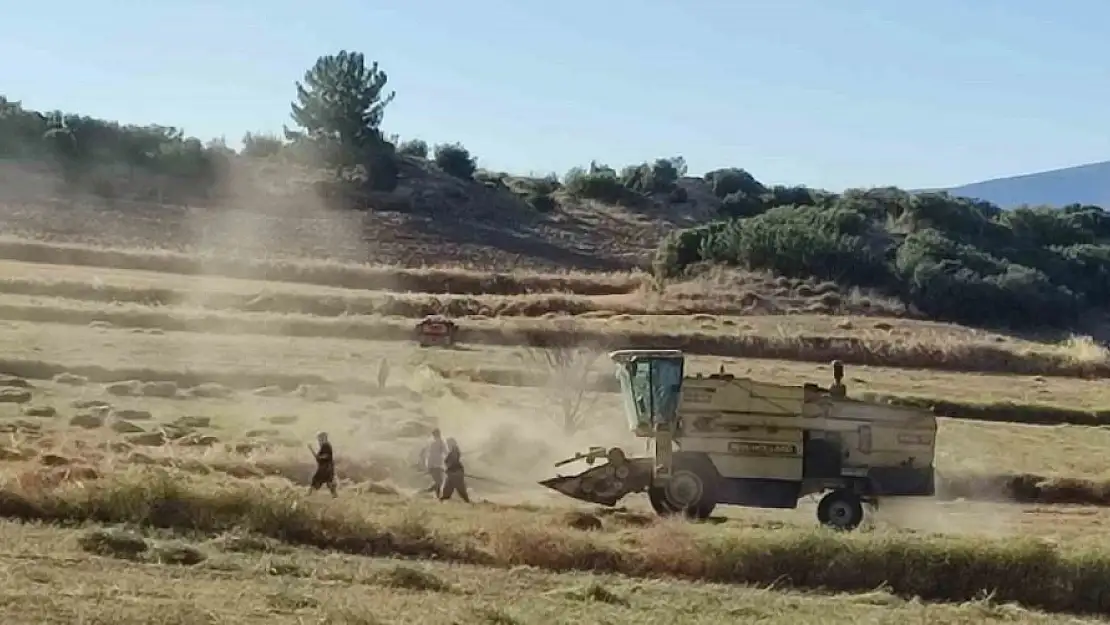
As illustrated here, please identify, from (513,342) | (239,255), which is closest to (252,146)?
(239,255)

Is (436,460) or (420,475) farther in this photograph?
(420,475)

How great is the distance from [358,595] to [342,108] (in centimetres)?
9186

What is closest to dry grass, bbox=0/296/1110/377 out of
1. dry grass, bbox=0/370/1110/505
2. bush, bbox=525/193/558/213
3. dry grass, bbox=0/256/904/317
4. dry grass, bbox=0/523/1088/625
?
dry grass, bbox=0/256/904/317

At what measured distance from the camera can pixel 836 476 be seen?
2330 centimetres

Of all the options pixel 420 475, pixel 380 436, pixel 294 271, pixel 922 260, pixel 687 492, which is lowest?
pixel 420 475

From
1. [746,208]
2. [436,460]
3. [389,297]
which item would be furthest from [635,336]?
[746,208]

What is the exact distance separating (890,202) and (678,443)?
87920 millimetres

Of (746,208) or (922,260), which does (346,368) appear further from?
(746,208)

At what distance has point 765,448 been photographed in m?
23.2

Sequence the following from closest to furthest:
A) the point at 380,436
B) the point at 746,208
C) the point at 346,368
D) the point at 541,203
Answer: the point at 380,436, the point at 346,368, the point at 541,203, the point at 746,208

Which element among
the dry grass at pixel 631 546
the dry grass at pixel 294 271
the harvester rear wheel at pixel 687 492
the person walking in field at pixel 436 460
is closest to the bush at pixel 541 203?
the dry grass at pixel 294 271

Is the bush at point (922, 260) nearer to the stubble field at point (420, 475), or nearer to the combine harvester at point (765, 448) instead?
the stubble field at point (420, 475)

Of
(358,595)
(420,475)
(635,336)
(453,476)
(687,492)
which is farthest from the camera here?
(635,336)

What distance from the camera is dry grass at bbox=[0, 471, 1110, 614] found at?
17547 mm
